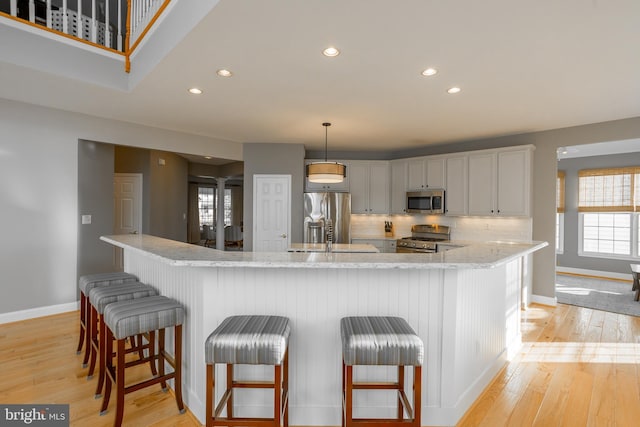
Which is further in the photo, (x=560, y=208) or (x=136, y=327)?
(x=560, y=208)

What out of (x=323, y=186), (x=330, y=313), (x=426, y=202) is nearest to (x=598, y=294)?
(x=426, y=202)

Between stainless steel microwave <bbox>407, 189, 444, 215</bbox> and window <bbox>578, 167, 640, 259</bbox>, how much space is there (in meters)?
3.82

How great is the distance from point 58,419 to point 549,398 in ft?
11.1

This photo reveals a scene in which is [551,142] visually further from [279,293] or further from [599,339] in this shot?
[279,293]

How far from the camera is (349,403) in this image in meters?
1.57

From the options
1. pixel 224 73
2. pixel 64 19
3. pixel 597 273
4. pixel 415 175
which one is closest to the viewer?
pixel 224 73

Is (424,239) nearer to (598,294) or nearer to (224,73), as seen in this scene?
(598,294)

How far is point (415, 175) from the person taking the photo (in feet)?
18.4

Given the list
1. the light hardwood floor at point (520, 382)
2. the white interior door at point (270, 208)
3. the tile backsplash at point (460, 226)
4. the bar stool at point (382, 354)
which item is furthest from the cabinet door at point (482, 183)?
the bar stool at point (382, 354)

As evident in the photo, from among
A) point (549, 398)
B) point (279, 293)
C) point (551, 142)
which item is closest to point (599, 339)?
point (549, 398)

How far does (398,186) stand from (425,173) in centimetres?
57

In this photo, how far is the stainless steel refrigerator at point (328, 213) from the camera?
531 cm

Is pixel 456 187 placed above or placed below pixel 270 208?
above

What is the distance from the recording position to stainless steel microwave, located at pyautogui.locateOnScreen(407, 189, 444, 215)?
5254 mm
